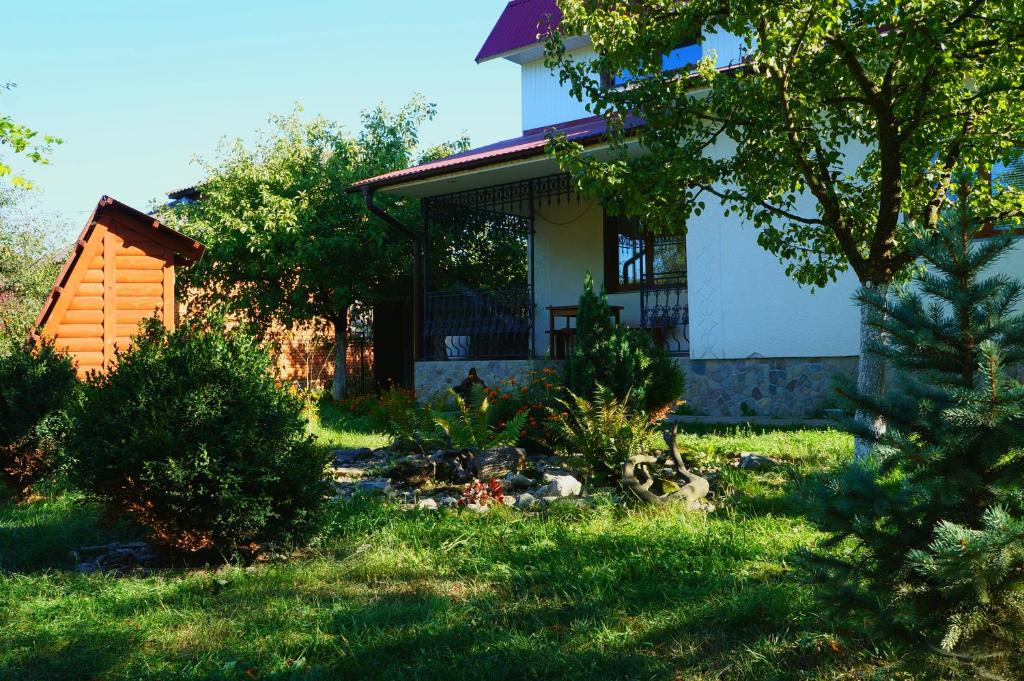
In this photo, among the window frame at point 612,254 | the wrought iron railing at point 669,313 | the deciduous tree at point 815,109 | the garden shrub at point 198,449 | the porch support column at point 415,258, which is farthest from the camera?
the window frame at point 612,254

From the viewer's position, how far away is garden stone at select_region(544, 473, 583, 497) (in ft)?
20.6

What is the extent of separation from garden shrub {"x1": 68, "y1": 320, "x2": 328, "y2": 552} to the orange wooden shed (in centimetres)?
556

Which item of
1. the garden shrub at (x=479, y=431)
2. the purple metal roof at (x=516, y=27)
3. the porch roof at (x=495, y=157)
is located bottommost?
the garden shrub at (x=479, y=431)

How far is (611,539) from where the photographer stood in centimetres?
479

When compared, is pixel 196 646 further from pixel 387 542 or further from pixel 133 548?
pixel 133 548

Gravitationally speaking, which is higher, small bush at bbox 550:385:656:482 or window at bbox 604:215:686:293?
window at bbox 604:215:686:293

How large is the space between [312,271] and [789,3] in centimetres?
1120

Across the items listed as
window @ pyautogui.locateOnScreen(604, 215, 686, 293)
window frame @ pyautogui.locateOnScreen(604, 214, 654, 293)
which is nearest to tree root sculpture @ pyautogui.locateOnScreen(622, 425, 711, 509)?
window @ pyautogui.locateOnScreen(604, 215, 686, 293)

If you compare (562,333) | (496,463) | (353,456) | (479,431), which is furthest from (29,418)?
(562,333)

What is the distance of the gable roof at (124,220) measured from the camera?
10.0 meters

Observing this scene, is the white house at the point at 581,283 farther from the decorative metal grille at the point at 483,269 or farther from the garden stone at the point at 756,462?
the garden stone at the point at 756,462

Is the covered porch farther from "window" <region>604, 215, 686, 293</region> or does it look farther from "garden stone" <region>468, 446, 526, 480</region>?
"garden stone" <region>468, 446, 526, 480</region>

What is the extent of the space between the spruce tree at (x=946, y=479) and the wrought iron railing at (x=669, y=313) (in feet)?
29.6

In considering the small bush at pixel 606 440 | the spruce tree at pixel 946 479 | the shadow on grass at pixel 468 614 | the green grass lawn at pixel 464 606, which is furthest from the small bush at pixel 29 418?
the spruce tree at pixel 946 479
